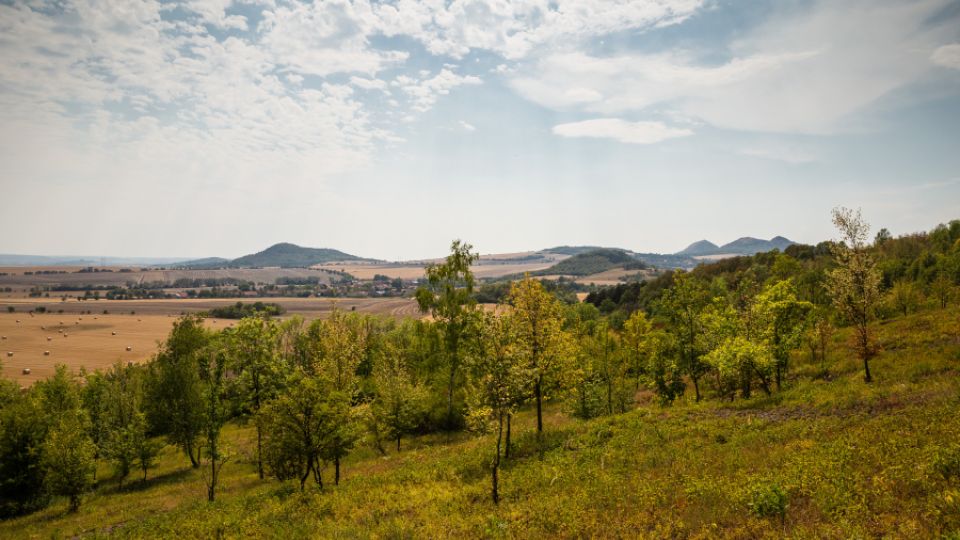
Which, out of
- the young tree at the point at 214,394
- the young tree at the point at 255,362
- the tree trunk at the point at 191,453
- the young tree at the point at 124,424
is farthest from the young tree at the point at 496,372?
the young tree at the point at 124,424

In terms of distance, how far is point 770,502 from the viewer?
48.7 ft

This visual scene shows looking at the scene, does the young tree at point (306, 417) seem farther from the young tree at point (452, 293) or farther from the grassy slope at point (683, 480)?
the young tree at point (452, 293)

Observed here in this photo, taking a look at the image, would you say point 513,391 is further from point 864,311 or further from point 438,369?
point 438,369

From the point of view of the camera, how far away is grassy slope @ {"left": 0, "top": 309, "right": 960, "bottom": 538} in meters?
14.5

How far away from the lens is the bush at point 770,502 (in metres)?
14.7

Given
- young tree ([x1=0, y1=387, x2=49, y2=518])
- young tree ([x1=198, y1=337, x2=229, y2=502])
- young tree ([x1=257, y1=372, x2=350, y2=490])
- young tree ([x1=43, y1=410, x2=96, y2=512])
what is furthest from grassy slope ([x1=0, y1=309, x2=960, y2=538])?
young tree ([x1=0, y1=387, x2=49, y2=518])

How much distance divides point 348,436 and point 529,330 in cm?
1397

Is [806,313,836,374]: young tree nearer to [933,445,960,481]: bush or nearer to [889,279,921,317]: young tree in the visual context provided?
[933,445,960,481]: bush

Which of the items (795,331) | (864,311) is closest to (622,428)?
(795,331)

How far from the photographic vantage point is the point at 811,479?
642 inches

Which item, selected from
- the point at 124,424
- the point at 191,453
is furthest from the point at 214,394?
the point at 124,424

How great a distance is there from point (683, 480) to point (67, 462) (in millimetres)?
50299

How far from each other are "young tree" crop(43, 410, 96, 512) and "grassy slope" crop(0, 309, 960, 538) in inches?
118

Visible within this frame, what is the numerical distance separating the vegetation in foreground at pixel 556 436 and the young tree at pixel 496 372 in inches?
4.4
